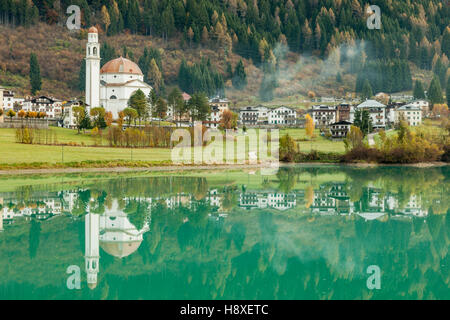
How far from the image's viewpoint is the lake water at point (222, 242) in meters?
9.14

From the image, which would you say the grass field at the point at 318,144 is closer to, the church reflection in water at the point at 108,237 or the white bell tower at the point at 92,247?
the church reflection in water at the point at 108,237

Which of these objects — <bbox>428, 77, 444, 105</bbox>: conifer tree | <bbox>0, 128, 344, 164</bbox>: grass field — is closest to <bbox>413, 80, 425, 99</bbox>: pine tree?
<bbox>428, 77, 444, 105</bbox>: conifer tree

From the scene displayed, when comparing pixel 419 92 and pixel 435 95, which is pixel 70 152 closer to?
pixel 435 95

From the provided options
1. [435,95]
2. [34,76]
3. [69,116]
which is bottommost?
[69,116]

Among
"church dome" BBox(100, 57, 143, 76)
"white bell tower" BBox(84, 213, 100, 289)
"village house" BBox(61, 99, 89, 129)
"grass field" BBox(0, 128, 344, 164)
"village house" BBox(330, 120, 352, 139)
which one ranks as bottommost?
"white bell tower" BBox(84, 213, 100, 289)

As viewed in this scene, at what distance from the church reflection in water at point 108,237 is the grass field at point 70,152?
54.0 feet

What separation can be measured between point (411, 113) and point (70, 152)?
133ft

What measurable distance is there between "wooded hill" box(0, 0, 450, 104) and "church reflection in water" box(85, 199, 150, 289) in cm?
5866

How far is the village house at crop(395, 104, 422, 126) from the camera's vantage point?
196 feet

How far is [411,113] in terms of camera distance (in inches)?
2371

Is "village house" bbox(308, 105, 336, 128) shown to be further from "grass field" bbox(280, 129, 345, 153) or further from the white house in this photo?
"grass field" bbox(280, 129, 345, 153)

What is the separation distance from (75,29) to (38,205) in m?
76.5

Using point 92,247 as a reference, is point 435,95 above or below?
above

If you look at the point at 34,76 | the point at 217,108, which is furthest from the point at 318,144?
the point at 34,76
